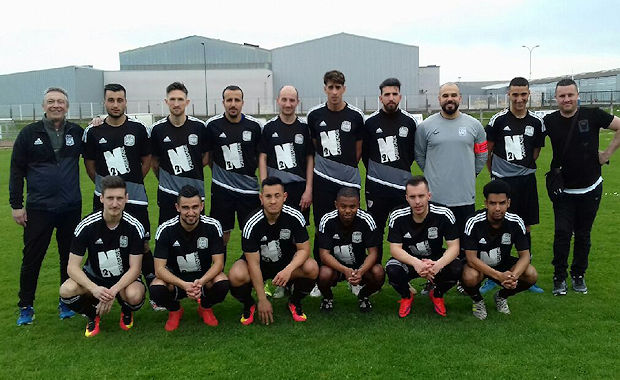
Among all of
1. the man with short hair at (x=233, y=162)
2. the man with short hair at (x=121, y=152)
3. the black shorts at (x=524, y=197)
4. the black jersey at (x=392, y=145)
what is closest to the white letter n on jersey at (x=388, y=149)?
the black jersey at (x=392, y=145)

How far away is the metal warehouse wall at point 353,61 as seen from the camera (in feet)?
134

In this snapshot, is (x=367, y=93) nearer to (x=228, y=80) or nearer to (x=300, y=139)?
(x=228, y=80)

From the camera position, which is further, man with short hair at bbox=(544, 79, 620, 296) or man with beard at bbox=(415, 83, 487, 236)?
man with short hair at bbox=(544, 79, 620, 296)

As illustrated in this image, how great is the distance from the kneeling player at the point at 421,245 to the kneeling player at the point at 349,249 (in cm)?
16

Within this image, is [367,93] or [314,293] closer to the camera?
[314,293]

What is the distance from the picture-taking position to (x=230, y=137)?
5.09 metres

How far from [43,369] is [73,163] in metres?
1.80

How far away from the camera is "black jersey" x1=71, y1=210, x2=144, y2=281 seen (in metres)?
4.20

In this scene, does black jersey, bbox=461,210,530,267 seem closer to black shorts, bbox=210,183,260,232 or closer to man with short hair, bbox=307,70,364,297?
man with short hair, bbox=307,70,364,297

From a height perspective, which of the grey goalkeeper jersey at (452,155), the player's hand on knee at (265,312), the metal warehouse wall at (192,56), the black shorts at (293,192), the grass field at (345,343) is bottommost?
the grass field at (345,343)

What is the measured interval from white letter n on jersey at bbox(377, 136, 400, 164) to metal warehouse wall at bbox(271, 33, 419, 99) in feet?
119

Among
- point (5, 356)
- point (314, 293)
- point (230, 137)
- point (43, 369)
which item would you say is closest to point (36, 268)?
point (5, 356)

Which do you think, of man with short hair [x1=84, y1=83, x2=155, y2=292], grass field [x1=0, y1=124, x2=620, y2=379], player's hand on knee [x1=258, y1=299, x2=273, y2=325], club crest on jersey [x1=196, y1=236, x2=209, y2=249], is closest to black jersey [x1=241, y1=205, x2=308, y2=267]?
club crest on jersey [x1=196, y1=236, x2=209, y2=249]

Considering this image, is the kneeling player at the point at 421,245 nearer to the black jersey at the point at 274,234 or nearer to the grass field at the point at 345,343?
the grass field at the point at 345,343
